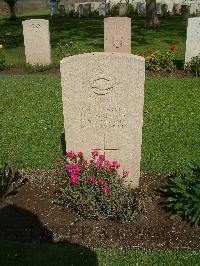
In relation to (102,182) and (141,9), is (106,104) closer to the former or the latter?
(102,182)

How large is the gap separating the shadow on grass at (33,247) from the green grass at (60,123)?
1.60m

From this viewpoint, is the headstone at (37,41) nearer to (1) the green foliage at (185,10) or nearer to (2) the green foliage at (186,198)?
(2) the green foliage at (186,198)

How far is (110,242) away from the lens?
4406mm

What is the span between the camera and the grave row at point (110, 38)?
11320 mm

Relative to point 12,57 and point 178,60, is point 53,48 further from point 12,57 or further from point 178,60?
point 178,60

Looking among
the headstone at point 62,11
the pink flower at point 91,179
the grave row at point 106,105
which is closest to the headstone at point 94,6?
the headstone at point 62,11

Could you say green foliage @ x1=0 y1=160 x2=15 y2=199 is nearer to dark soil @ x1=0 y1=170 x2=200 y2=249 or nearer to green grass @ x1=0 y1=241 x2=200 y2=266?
dark soil @ x1=0 y1=170 x2=200 y2=249

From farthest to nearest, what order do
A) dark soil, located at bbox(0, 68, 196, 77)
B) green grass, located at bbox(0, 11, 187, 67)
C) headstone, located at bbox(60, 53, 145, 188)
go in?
green grass, located at bbox(0, 11, 187, 67) < dark soil, located at bbox(0, 68, 196, 77) < headstone, located at bbox(60, 53, 145, 188)

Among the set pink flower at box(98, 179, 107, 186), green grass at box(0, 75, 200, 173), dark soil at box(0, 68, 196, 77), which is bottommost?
green grass at box(0, 75, 200, 173)

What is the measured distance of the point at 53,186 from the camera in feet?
17.8

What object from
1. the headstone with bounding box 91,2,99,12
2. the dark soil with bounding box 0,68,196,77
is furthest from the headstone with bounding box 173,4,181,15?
the dark soil with bounding box 0,68,196,77

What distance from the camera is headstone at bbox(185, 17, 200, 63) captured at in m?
11.1

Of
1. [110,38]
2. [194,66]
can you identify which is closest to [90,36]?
[110,38]

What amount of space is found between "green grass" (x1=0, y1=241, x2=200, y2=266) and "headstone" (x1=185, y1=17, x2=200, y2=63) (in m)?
8.31
